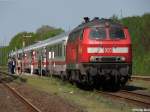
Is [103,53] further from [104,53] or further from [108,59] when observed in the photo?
[108,59]

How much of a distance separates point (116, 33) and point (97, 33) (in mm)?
889

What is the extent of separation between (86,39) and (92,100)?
4684 mm

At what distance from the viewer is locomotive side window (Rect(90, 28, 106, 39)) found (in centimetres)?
2362

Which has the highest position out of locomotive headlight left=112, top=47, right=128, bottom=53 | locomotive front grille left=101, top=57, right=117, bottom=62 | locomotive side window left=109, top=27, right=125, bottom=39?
locomotive side window left=109, top=27, right=125, bottom=39

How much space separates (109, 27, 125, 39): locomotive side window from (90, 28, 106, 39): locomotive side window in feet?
1.09

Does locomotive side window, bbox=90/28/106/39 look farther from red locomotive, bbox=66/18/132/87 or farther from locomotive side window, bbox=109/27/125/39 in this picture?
locomotive side window, bbox=109/27/125/39

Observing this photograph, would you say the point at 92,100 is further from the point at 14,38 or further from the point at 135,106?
the point at 14,38

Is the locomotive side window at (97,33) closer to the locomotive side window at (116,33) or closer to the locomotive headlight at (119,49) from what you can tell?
the locomotive side window at (116,33)

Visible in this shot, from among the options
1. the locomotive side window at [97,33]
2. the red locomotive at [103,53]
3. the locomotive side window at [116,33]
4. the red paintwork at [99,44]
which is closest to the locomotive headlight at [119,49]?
the red locomotive at [103,53]

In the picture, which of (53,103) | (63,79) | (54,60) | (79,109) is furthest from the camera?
(54,60)

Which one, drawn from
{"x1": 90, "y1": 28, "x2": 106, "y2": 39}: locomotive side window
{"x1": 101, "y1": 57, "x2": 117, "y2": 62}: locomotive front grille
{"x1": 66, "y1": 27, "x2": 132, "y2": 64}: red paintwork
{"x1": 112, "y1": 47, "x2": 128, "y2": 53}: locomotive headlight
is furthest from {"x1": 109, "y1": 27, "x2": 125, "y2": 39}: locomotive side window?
{"x1": 101, "y1": 57, "x2": 117, "y2": 62}: locomotive front grille

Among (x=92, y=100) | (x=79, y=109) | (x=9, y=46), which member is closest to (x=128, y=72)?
(x=92, y=100)

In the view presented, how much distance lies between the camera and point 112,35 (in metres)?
23.6

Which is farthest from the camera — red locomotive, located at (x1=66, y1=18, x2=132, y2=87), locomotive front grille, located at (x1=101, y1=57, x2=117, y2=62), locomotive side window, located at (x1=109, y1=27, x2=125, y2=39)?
locomotive side window, located at (x1=109, y1=27, x2=125, y2=39)
